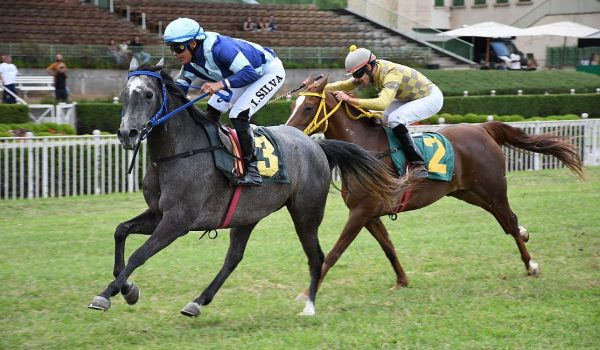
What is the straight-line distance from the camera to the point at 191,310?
255 inches

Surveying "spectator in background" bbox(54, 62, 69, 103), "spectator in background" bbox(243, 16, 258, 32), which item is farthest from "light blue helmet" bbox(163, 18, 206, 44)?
"spectator in background" bbox(243, 16, 258, 32)

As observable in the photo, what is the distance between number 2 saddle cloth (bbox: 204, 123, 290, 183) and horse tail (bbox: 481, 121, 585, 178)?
3.03 meters

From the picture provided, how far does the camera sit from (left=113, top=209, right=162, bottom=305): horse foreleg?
6207 millimetres

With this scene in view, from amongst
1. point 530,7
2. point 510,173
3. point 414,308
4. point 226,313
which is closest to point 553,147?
point 414,308

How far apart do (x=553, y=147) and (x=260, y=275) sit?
3.38 m

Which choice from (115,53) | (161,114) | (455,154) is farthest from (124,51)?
(161,114)

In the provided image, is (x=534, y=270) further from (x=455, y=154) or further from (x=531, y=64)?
(x=531, y=64)

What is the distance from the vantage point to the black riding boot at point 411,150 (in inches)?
319

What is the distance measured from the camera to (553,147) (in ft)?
30.9

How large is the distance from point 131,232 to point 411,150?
2.83 m

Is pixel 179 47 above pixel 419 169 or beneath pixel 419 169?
above

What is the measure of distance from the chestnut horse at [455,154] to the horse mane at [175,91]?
1587mm

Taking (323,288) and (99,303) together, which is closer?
(99,303)

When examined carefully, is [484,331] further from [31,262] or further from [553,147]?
[31,262]
